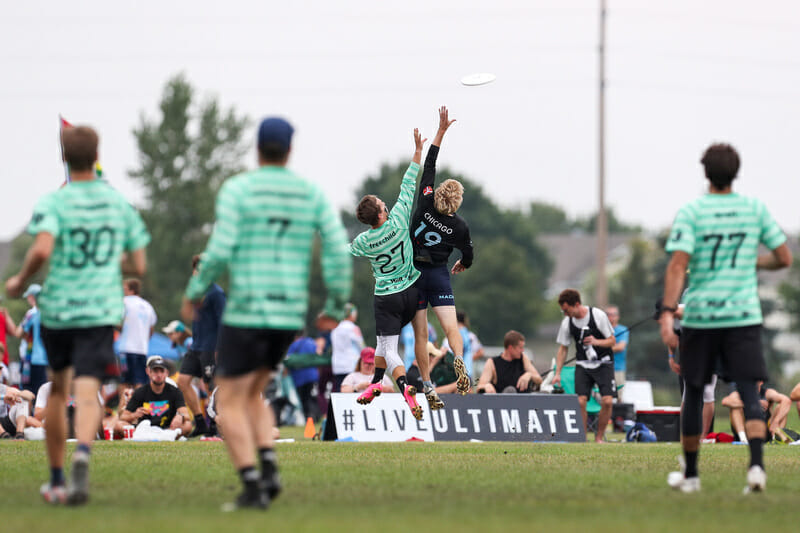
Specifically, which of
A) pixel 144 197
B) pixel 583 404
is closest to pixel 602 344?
pixel 583 404

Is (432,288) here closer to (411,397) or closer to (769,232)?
(411,397)

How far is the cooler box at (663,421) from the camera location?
18.5m

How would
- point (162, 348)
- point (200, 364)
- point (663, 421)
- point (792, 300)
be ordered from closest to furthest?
point (200, 364) → point (663, 421) → point (162, 348) → point (792, 300)

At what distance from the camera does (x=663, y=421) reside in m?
18.7

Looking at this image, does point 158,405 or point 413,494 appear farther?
point 158,405

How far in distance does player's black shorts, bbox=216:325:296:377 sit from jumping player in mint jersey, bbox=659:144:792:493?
2771mm

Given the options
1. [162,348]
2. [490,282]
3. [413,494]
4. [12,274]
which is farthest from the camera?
[490,282]

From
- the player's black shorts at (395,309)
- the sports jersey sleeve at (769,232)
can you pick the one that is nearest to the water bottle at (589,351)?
the player's black shorts at (395,309)

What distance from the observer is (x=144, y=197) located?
2653 inches

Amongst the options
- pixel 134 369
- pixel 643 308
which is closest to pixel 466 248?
pixel 134 369

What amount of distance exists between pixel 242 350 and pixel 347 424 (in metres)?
9.02

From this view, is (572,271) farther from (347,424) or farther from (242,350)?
(242,350)

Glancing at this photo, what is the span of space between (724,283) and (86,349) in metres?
4.24

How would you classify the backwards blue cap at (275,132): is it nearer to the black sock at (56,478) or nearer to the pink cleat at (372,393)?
the black sock at (56,478)
